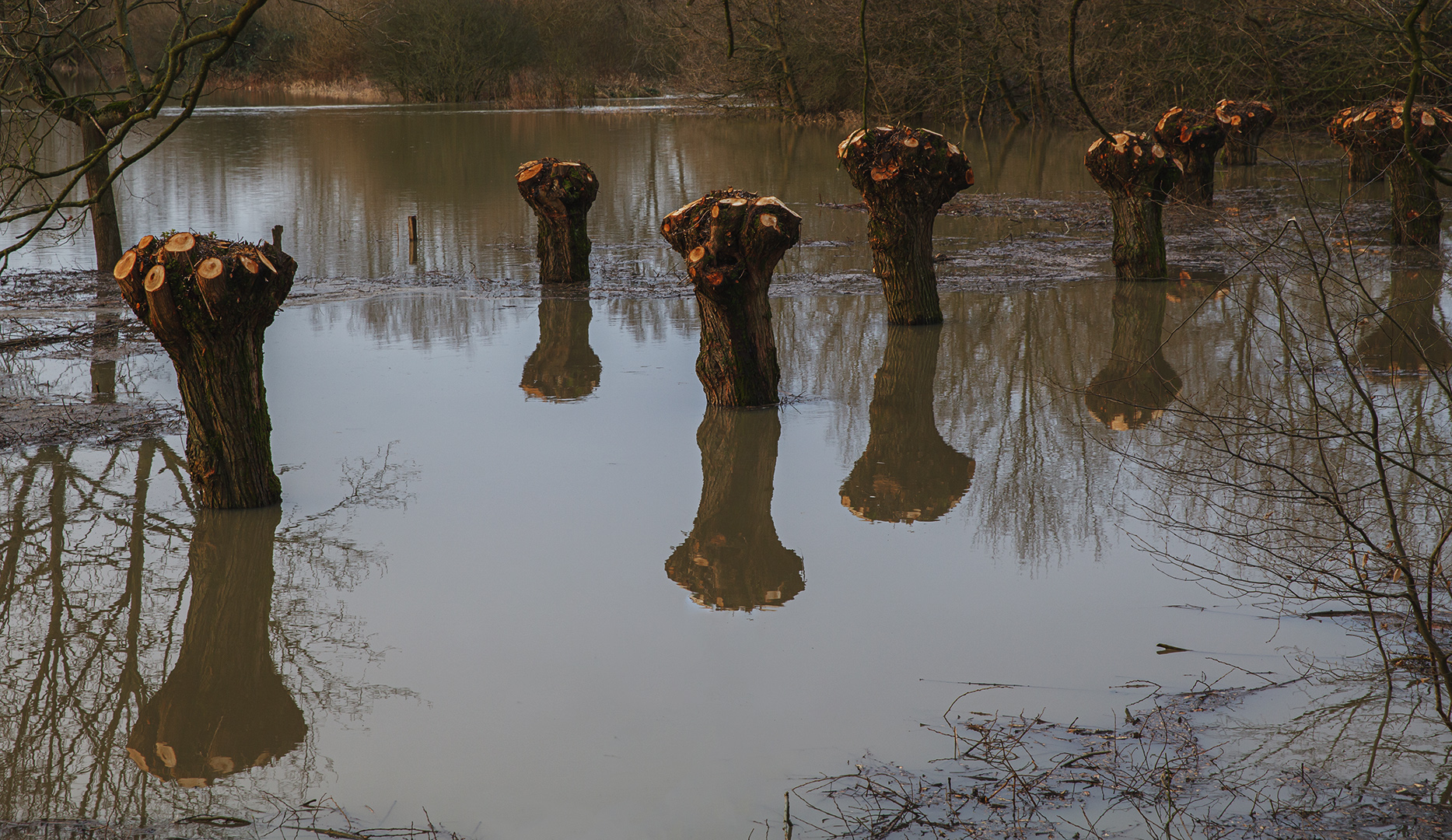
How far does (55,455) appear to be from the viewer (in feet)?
21.7

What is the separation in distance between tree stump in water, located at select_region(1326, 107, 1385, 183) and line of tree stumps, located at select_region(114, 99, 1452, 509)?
1.0 inches

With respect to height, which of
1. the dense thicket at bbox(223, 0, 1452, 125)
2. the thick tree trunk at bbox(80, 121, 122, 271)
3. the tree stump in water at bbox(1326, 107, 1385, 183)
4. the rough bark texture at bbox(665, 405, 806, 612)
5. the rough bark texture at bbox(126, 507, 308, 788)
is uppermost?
the dense thicket at bbox(223, 0, 1452, 125)

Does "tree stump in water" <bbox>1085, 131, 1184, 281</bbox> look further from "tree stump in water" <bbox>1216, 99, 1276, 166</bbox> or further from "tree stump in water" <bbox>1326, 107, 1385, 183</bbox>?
"tree stump in water" <bbox>1216, 99, 1276, 166</bbox>

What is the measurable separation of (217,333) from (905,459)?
3811mm

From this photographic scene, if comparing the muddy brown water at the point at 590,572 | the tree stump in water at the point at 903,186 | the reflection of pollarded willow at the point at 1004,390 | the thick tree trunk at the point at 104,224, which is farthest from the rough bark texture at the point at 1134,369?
the thick tree trunk at the point at 104,224

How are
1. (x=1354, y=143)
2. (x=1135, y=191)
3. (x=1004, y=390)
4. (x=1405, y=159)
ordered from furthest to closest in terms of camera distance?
(x=1354, y=143) → (x=1405, y=159) → (x=1135, y=191) → (x=1004, y=390)

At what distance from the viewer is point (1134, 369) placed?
8.73 metres

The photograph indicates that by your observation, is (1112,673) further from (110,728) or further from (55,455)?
(55,455)

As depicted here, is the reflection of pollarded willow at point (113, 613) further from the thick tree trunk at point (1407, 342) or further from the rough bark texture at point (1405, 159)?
the rough bark texture at point (1405, 159)

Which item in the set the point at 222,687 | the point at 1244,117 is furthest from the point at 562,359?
the point at 1244,117

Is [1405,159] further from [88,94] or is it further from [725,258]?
[88,94]

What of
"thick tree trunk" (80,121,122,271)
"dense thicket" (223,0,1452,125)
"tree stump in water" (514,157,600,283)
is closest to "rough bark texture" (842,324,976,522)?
"dense thicket" (223,0,1452,125)

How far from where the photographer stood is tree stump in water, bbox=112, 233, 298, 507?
17.1 ft

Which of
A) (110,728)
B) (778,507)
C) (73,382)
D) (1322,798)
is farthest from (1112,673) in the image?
(73,382)
